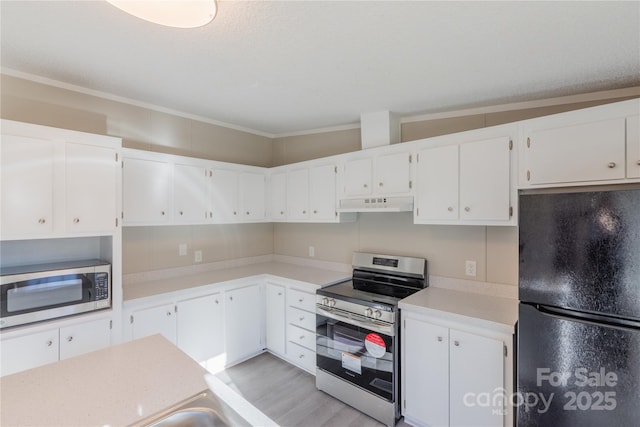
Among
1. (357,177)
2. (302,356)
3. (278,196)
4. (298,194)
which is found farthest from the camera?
(278,196)

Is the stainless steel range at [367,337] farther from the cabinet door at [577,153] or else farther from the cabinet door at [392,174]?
the cabinet door at [577,153]

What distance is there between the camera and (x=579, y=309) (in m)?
1.46

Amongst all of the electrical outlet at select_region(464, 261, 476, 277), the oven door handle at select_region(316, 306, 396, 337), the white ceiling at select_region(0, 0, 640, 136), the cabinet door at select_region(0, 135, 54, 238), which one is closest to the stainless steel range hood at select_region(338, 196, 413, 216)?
the electrical outlet at select_region(464, 261, 476, 277)

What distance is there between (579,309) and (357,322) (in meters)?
1.42

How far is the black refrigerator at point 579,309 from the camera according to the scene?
4.42ft

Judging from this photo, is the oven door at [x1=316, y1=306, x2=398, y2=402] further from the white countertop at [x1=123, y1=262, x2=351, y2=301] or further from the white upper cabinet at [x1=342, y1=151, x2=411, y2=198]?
the white upper cabinet at [x1=342, y1=151, x2=411, y2=198]

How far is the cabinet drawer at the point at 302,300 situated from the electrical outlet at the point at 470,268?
1.40 meters

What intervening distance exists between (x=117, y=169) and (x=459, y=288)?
2.97 meters

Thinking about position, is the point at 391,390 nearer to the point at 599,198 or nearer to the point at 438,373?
the point at 438,373

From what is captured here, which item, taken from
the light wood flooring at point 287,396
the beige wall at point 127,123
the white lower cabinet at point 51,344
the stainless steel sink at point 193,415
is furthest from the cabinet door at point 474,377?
the beige wall at point 127,123

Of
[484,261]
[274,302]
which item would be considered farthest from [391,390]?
[274,302]

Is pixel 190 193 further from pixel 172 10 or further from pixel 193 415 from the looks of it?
pixel 193 415

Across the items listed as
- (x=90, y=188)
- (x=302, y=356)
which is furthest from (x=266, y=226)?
(x=90, y=188)

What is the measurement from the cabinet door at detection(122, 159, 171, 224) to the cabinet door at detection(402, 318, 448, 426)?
7.81 feet
